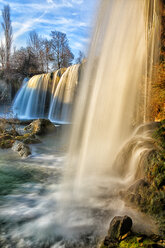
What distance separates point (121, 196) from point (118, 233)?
1358mm

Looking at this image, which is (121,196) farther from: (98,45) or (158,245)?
(98,45)

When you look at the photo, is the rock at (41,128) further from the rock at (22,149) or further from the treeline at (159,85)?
the treeline at (159,85)

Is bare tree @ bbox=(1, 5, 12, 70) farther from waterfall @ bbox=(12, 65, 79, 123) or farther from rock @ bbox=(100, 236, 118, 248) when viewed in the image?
rock @ bbox=(100, 236, 118, 248)

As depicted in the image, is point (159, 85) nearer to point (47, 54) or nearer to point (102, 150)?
point (102, 150)

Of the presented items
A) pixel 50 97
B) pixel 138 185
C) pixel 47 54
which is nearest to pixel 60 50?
pixel 47 54

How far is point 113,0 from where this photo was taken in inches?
255

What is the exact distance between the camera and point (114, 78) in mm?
7016

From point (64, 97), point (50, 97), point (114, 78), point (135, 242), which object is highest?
point (50, 97)

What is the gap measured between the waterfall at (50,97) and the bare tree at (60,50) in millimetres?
16774

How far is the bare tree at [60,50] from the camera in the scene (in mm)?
38031

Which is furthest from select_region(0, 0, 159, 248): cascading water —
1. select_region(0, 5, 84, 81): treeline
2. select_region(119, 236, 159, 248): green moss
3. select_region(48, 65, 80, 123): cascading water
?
select_region(0, 5, 84, 81): treeline

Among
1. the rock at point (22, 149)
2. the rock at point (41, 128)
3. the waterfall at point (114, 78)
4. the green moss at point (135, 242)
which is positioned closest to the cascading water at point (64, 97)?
the rock at point (41, 128)

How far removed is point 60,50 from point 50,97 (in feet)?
72.0

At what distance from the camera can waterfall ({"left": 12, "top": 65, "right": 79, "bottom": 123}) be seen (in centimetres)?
1798
